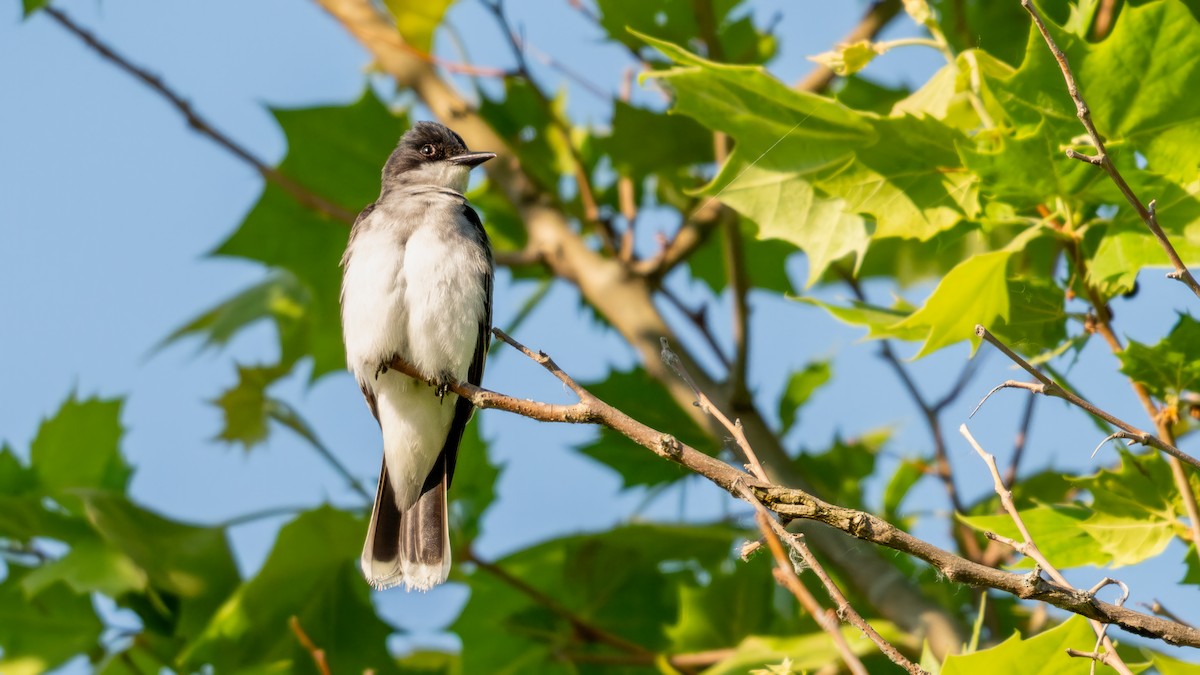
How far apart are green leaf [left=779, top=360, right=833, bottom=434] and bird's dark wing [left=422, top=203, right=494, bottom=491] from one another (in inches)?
45.7

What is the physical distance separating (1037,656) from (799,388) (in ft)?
8.08

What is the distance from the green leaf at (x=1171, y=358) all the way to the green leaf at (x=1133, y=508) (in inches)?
7.0

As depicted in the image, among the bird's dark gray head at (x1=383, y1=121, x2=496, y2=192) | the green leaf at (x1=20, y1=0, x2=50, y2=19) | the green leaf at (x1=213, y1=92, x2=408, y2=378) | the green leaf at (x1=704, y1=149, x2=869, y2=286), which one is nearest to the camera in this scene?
the green leaf at (x1=704, y1=149, x2=869, y2=286)

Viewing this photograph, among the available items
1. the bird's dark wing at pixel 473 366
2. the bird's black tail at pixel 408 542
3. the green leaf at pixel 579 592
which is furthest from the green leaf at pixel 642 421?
the bird's black tail at pixel 408 542

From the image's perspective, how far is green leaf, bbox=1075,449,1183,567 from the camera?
291 centimetres

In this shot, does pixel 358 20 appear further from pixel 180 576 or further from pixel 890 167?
pixel 890 167

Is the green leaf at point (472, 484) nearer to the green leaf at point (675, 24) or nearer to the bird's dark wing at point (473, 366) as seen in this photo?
the bird's dark wing at point (473, 366)

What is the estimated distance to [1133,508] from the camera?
9.68 feet

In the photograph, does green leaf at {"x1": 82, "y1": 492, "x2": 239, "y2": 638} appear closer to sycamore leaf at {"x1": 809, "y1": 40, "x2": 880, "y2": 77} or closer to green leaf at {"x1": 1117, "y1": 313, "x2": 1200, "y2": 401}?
sycamore leaf at {"x1": 809, "y1": 40, "x2": 880, "y2": 77}

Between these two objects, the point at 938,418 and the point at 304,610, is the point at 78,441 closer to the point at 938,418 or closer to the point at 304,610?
the point at 304,610

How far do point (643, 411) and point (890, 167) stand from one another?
5.42 feet

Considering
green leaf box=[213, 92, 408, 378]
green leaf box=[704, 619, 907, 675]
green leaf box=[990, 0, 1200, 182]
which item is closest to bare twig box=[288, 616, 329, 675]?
green leaf box=[704, 619, 907, 675]

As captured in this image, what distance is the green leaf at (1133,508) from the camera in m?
2.91

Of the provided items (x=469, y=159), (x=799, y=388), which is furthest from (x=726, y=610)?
(x=469, y=159)
